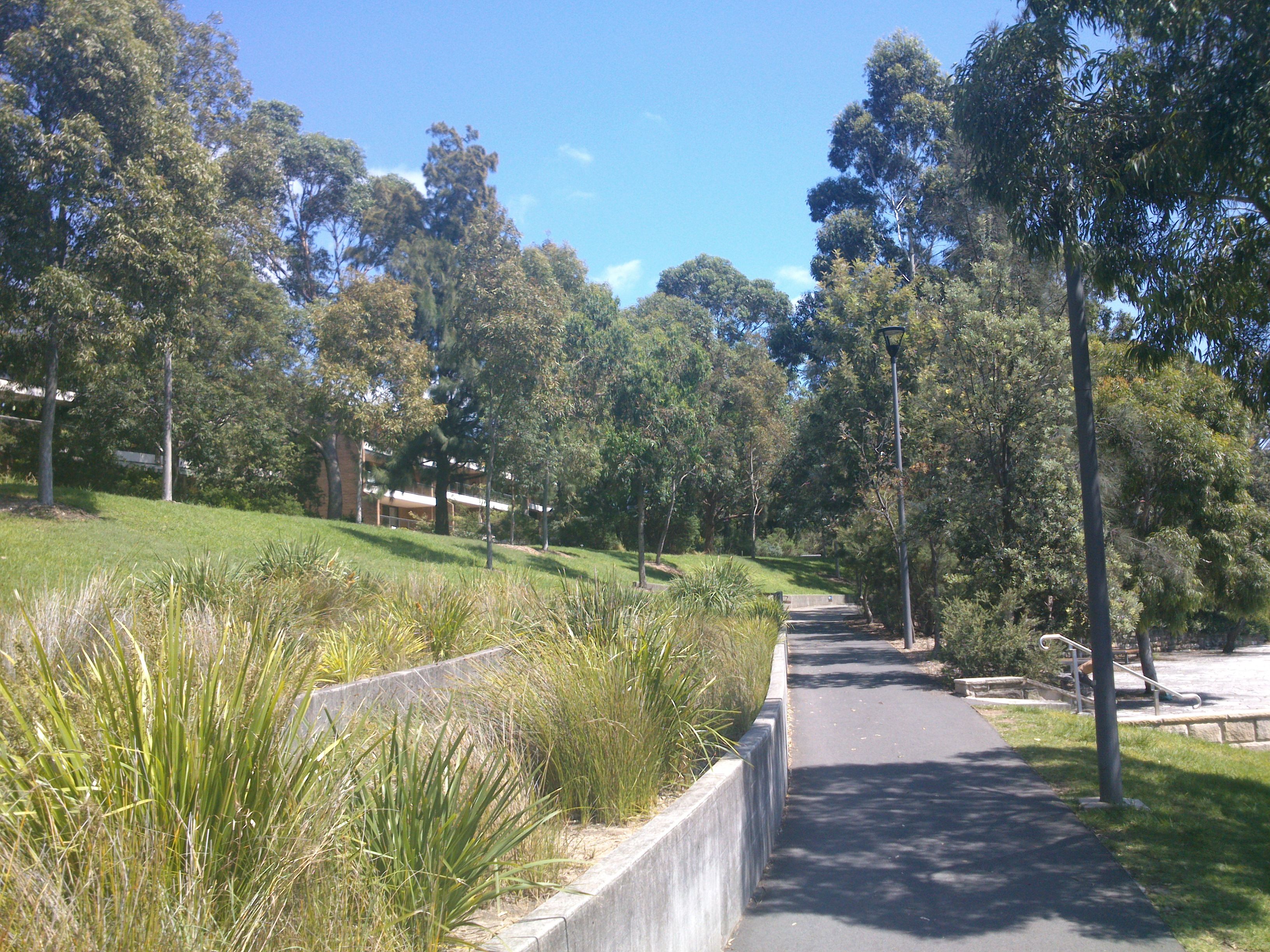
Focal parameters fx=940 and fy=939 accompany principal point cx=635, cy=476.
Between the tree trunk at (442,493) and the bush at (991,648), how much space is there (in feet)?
105

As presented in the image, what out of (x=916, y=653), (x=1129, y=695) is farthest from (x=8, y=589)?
(x=1129, y=695)

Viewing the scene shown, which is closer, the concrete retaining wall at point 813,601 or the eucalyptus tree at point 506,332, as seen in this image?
the eucalyptus tree at point 506,332

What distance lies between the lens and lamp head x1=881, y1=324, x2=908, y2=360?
19.8 m

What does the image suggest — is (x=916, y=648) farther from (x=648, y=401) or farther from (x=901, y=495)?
(x=648, y=401)

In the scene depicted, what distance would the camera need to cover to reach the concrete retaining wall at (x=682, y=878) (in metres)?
3.31

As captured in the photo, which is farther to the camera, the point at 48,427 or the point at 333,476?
the point at 333,476

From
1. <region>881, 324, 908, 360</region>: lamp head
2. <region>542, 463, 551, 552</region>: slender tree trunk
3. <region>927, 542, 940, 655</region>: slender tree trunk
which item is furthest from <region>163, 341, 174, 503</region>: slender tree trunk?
<region>927, 542, 940, 655</region>: slender tree trunk

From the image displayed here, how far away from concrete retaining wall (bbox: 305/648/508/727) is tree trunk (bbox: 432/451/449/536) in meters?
34.2

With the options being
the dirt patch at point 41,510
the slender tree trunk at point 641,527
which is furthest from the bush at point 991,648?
the slender tree trunk at point 641,527

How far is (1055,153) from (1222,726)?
29.9ft

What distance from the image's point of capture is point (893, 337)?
20.2 metres

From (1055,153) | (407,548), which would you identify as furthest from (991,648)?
(407,548)

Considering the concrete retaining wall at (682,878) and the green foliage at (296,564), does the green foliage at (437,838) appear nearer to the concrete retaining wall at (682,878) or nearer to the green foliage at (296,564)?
the concrete retaining wall at (682,878)

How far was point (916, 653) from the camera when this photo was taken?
65.0 feet
